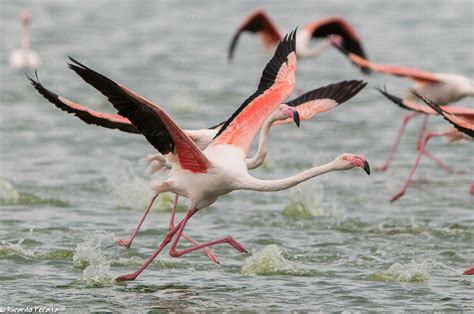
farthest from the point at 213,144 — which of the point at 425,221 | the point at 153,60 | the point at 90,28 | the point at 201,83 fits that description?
the point at 90,28

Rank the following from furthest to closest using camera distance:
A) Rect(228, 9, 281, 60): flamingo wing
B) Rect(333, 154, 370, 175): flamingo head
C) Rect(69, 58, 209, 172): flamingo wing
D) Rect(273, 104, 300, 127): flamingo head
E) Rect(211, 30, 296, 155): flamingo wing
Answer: Rect(228, 9, 281, 60): flamingo wing
Rect(211, 30, 296, 155): flamingo wing
Rect(273, 104, 300, 127): flamingo head
Rect(333, 154, 370, 175): flamingo head
Rect(69, 58, 209, 172): flamingo wing

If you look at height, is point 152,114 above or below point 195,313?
above

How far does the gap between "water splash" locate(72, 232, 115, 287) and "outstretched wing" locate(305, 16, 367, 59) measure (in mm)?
9831

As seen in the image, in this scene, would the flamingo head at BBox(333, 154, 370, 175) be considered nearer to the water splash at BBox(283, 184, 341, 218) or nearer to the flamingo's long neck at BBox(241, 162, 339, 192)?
the flamingo's long neck at BBox(241, 162, 339, 192)

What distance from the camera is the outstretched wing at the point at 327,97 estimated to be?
1119cm

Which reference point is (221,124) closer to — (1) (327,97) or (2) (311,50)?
(1) (327,97)

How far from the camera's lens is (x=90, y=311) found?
8.23m

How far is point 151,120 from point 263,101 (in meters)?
1.65

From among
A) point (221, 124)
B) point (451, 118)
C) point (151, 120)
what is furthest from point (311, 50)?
point (151, 120)

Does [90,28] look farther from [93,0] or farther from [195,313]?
[195,313]

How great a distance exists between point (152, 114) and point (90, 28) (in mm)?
21063

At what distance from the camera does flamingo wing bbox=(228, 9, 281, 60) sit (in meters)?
20.6

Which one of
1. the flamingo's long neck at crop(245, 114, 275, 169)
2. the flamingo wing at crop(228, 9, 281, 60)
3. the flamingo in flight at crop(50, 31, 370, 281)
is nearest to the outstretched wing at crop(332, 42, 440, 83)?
the flamingo in flight at crop(50, 31, 370, 281)

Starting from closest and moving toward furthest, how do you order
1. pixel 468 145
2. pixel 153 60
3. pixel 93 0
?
pixel 468 145
pixel 153 60
pixel 93 0
